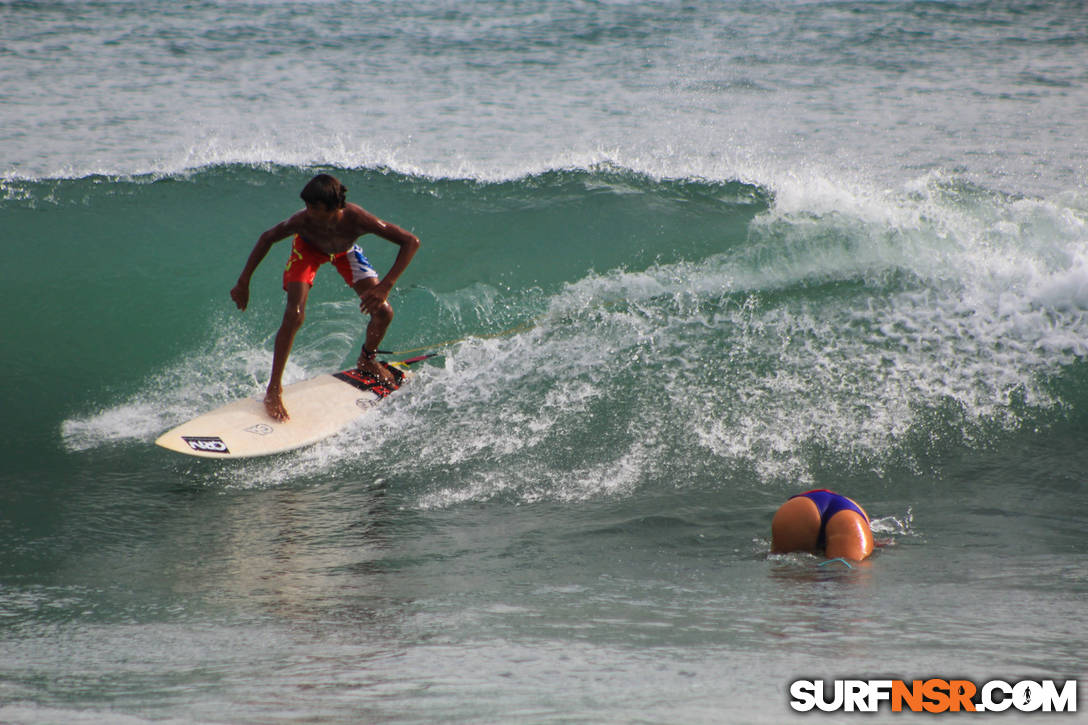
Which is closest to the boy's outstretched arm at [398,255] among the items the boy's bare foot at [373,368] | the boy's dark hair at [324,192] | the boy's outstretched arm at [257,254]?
the boy's dark hair at [324,192]

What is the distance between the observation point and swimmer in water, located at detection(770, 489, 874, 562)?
11.9 ft

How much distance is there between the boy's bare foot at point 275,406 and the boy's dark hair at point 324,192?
1.31m

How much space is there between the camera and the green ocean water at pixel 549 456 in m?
2.25

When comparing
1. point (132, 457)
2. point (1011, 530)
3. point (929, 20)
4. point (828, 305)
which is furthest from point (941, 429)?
point (929, 20)

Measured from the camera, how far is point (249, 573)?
367 cm

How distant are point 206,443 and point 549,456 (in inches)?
83.6

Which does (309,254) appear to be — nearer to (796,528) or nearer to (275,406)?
(275,406)

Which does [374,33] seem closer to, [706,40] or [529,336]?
[706,40]

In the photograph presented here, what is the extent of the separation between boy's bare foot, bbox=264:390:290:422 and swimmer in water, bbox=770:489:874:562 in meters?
3.28

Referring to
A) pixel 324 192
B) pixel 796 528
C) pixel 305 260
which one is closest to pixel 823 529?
pixel 796 528

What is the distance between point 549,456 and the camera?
523 cm

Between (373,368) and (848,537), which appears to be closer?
(848,537)

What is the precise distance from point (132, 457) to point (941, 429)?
5.16 metres

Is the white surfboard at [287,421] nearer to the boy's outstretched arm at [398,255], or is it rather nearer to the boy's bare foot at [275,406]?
the boy's bare foot at [275,406]
